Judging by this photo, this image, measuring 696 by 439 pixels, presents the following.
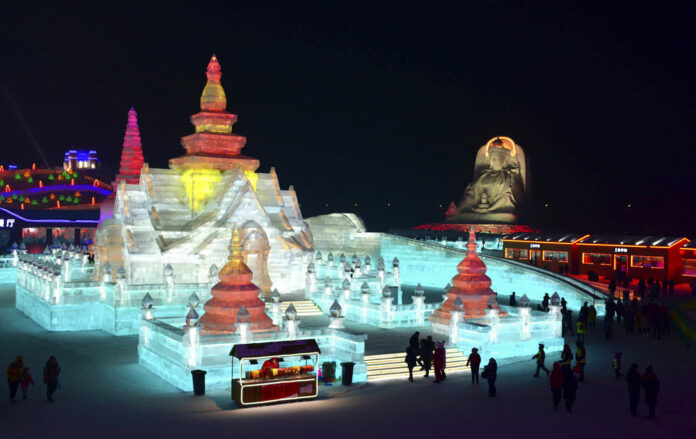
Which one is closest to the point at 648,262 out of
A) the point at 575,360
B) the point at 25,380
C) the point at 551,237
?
the point at 551,237

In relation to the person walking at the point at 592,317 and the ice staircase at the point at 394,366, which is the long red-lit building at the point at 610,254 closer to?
the person walking at the point at 592,317

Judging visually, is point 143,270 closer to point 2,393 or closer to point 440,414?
point 2,393

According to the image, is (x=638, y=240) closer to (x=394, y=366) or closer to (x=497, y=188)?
(x=497, y=188)

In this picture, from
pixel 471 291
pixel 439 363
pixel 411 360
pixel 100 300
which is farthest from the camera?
pixel 100 300

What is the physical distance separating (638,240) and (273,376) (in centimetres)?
2569

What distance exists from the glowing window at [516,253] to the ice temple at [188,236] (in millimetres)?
13453

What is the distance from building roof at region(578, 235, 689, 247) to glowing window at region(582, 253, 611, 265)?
0.67 m

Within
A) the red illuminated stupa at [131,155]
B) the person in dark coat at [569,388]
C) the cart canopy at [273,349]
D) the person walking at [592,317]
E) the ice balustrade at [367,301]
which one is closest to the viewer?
the person in dark coat at [569,388]

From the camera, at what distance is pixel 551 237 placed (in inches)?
1566

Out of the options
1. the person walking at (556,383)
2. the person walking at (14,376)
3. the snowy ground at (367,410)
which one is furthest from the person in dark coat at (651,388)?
the person walking at (14,376)

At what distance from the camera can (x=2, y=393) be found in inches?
661

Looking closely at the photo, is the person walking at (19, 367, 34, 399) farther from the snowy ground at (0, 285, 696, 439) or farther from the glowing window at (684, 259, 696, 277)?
the glowing window at (684, 259, 696, 277)

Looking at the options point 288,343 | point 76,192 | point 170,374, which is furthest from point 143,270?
→ point 76,192

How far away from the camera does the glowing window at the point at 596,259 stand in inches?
1460
